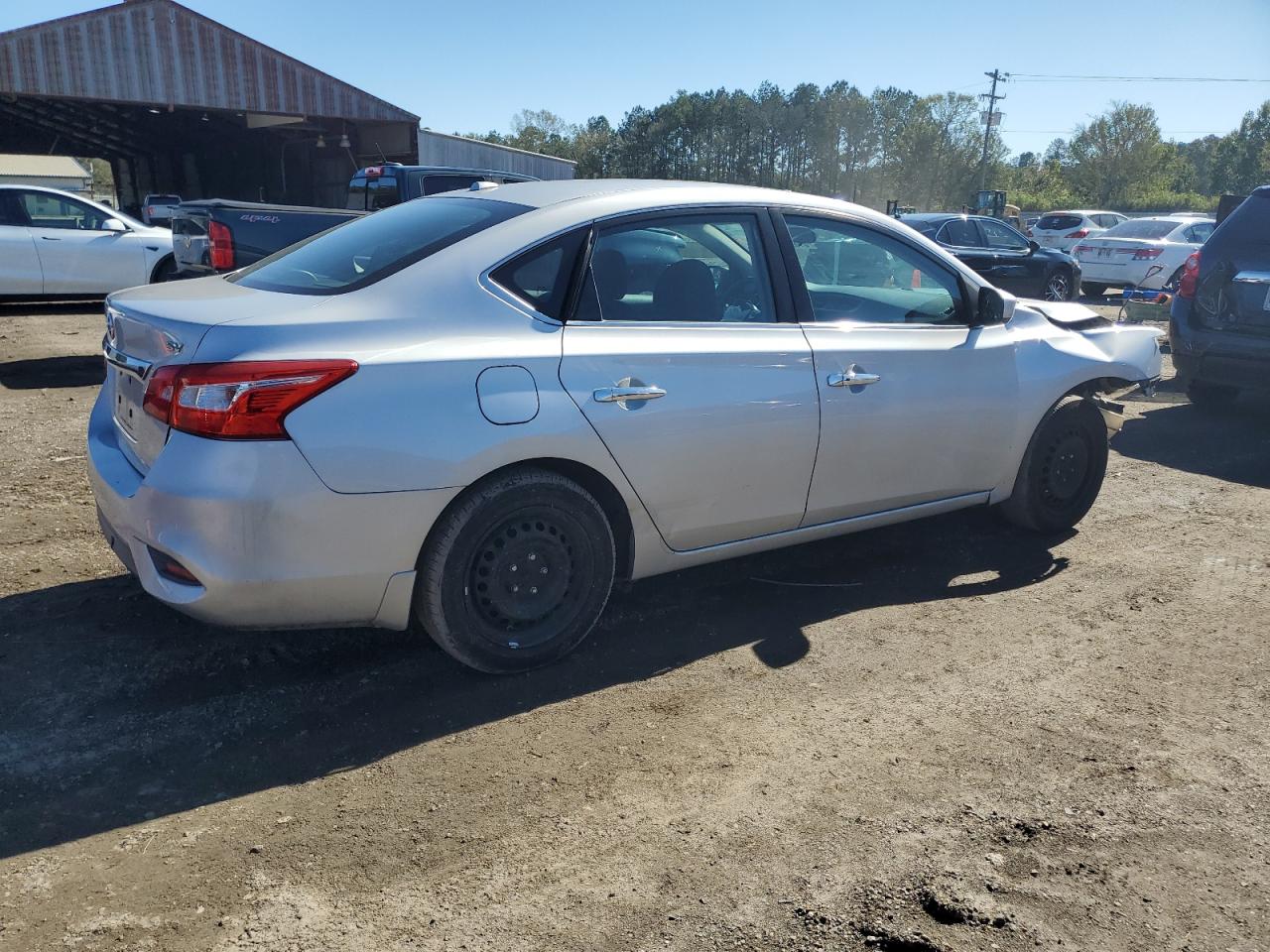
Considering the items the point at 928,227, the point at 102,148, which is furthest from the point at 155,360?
the point at 102,148

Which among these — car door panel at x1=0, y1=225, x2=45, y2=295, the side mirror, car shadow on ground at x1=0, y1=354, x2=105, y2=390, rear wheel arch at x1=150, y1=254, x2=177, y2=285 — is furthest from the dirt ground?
rear wheel arch at x1=150, y1=254, x2=177, y2=285

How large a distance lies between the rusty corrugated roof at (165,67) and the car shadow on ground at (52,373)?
17.7m

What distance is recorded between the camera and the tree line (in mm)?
74875

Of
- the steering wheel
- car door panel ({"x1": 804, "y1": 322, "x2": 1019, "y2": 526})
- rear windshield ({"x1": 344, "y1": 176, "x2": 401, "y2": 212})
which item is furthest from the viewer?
rear windshield ({"x1": 344, "y1": 176, "x2": 401, "y2": 212})

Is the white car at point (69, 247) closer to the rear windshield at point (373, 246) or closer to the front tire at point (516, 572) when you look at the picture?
the rear windshield at point (373, 246)

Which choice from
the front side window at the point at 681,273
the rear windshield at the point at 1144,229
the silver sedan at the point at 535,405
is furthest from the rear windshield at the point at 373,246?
the rear windshield at the point at 1144,229

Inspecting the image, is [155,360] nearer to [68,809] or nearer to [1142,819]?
[68,809]

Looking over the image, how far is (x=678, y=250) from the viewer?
152 inches

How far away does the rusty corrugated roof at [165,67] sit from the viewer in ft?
75.9

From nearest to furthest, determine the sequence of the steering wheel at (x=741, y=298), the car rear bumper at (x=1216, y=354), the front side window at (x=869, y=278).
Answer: the steering wheel at (x=741, y=298) → the front side window at (x=869, y=278) → the car rear bumper at (x=1216, y=354)

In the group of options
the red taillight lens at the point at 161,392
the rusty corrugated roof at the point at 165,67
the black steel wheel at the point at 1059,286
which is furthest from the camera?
the rusty corrugated roof at the point at 165,67

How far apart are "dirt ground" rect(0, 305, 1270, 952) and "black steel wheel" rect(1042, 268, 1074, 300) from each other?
13017mm

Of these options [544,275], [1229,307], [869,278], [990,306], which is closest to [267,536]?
[544,275]

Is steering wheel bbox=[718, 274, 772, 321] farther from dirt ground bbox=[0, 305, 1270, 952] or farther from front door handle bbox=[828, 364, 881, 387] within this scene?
dirt ground bbox=[0, 305, 1270, 952]
